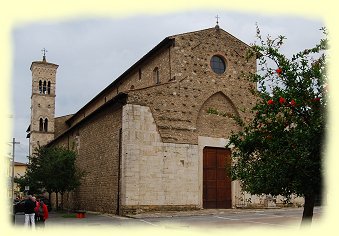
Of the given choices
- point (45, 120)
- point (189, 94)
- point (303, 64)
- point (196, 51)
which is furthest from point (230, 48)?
point (45, 120)

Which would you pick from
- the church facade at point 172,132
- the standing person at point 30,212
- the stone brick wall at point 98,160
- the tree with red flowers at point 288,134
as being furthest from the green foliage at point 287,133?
the stone brick wall at point 98,160

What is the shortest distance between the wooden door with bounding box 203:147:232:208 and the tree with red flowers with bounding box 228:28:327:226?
16.2m

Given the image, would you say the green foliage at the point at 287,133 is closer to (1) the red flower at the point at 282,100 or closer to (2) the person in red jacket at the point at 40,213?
(1) the red flower at the point at 282,100

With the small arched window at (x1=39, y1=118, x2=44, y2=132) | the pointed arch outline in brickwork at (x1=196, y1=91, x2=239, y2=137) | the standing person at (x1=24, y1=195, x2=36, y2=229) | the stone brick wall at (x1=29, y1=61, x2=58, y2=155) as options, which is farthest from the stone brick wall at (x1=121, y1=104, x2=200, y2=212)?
the small arched window at (x1=39, y1=118, x2=44, y2=132)

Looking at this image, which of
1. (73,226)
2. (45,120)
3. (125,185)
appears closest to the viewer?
(73,226)

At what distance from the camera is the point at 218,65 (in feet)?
93.5

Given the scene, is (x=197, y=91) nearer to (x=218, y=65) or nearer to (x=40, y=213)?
(x=218, y=65)

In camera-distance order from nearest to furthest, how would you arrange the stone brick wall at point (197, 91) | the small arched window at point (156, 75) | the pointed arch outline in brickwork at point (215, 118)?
1. the stone brick wall at point (197, 91)
2. the pointed arch outline in brickwork at point (215, 118)
3. the small arched window at point (156, 75)

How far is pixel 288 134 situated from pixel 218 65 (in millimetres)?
19280

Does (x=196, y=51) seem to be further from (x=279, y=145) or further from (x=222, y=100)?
(x=279, y=145)

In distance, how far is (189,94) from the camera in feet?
88.0

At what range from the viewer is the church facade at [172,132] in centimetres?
2442

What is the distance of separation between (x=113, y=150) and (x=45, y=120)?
27.7 meters

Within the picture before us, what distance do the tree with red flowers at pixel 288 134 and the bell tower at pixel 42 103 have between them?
4293cm
